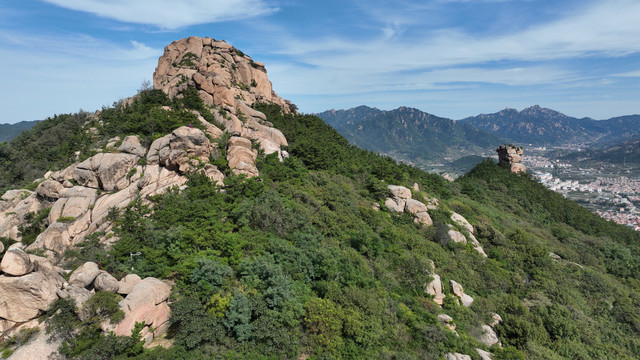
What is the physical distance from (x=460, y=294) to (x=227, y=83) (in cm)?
4323

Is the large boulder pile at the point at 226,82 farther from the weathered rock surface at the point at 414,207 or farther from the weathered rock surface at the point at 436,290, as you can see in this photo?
the weathered rock surface at the point at 436,290

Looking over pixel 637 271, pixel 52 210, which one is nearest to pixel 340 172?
pixel 52 210

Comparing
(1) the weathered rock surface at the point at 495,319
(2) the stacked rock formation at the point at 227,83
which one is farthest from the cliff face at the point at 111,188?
(1) the weathered rock surface at the point at 495,319

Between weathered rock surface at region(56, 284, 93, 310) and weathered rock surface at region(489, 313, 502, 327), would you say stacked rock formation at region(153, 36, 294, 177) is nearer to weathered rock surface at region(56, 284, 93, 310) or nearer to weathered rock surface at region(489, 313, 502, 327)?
weathered rock surface at region(56, 284, 93, 310)

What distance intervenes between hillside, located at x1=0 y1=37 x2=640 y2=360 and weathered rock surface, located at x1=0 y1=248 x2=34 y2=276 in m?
0.06

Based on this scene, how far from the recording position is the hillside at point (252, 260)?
42.5 feet

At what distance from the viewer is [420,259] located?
958 inches

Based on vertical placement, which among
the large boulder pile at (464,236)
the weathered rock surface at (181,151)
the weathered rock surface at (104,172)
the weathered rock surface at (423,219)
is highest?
the weathered rock surface at (181,151)

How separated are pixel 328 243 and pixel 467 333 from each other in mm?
11741

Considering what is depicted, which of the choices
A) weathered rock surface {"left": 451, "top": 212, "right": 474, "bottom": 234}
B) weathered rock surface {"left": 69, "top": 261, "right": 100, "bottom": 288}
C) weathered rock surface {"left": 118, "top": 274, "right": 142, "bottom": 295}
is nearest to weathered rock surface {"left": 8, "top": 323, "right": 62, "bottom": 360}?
weathered rock surface {"left": 69, "top": 261, "right": 100, "bottom": 288}

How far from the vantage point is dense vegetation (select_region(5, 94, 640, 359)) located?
13.8 metres

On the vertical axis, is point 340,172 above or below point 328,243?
above

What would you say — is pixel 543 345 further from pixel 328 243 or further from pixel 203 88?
pixel 203 88

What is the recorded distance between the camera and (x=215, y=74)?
4078 cm
